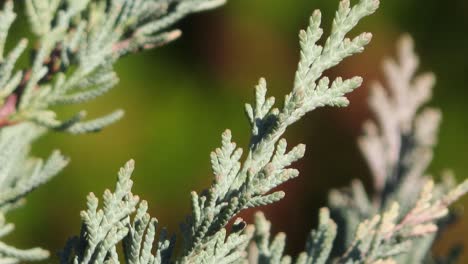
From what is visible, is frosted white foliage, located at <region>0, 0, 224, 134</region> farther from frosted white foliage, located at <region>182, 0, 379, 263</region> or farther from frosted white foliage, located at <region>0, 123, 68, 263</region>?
frosted white foliage, located at <region>182, 0, 379, 263</region>

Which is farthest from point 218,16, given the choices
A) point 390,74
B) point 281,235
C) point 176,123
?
point 281,235

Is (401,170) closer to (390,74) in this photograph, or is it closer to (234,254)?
(390,74)

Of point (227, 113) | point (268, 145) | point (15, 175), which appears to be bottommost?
point (268, 145)

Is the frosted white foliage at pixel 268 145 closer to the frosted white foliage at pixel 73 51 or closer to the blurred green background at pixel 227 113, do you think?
the frosted white foliage at pixel 73 51

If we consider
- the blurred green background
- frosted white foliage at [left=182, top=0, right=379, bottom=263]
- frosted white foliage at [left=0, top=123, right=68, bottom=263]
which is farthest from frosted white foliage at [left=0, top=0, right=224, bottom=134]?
the blurred green background

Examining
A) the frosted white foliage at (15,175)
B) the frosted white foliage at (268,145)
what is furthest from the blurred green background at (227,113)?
the frosted white foliage at (268,145)

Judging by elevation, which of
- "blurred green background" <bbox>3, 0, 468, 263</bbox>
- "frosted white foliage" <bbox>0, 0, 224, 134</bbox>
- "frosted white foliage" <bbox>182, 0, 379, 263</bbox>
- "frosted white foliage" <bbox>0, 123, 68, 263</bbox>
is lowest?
"frosted white foliage" <bbox>182, 0, 379, 263</bbox>

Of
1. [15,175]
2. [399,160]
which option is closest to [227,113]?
[399,160]

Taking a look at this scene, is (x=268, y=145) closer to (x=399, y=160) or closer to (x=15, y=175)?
(x=15, y=175)
